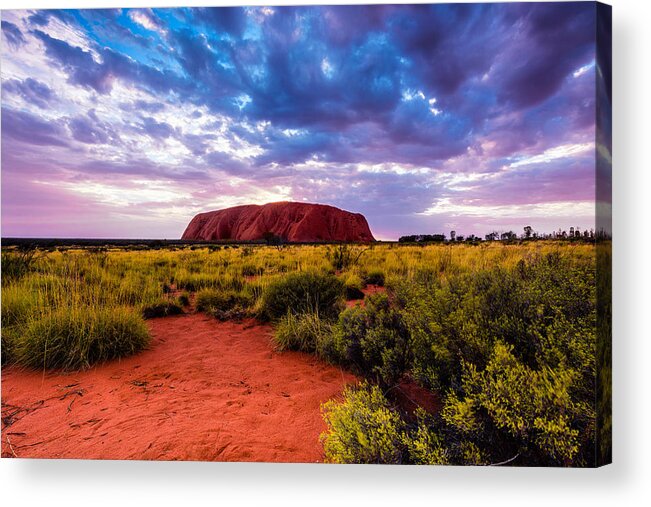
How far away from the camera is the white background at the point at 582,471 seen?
2.71 meters

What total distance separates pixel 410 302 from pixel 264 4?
297cm

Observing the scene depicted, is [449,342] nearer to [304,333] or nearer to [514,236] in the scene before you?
[514,236]

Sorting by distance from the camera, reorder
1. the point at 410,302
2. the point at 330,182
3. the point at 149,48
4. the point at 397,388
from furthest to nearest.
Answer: the point at 330,182
the point at 149,48
the point at 410,302
the point at 397,388

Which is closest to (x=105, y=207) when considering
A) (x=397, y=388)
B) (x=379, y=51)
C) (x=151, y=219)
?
(x=151, y=219)

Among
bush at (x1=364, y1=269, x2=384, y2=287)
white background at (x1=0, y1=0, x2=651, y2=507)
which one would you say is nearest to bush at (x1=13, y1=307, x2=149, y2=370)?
white background at (x1=0, y1=0, x2=651, y2=507)

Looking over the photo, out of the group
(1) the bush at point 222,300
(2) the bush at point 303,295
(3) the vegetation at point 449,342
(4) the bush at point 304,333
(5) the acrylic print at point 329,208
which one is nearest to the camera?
(3) the vegetation at point 449,342

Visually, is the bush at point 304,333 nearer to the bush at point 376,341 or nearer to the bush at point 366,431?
the bush at point 376,341

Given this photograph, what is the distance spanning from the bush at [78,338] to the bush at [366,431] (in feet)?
8.19

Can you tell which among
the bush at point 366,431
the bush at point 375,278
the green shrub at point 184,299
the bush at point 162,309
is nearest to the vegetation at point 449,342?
the bush at point 366,431

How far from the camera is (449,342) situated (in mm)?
2482

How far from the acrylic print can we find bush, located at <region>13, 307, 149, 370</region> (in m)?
0.02

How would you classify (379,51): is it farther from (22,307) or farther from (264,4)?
(22,307)

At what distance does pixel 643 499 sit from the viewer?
8.96ft

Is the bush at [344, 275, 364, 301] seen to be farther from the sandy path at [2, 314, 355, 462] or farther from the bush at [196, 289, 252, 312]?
the sandy path at [2, 314, 355, 462]
